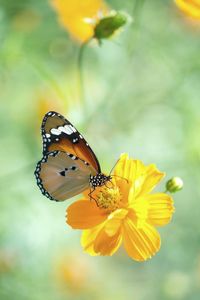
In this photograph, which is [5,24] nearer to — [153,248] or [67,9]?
[67,9]

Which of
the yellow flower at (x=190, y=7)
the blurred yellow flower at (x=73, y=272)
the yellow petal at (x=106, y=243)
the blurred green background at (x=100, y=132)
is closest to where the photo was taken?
the yellow petal at (x=106, y=243)

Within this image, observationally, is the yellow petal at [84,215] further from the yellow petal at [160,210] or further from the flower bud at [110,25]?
the flower bud at [110,25]

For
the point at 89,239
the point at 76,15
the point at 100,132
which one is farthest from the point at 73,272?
the point at 89,239

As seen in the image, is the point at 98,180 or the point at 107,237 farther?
the point at 98,180

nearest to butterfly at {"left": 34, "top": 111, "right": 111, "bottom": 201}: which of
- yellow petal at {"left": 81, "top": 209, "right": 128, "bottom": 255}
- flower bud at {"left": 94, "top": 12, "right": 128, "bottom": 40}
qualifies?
yellow petal at {"left": 81, "top": 209, "right": 128, "bottom": 255}

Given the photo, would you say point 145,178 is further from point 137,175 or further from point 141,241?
point 141,241

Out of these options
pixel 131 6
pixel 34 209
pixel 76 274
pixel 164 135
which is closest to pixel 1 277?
pixel 34 209

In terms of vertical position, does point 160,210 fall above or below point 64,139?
below

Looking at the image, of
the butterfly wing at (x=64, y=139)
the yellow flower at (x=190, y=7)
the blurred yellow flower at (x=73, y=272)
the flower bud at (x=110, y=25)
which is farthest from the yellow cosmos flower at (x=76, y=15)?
the blurred yellow flower at (x=73, y=272)

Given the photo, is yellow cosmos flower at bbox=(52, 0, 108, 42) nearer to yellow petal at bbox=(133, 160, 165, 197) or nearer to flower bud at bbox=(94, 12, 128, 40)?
flower bud at bbox=(94, 12, 128, 40)
